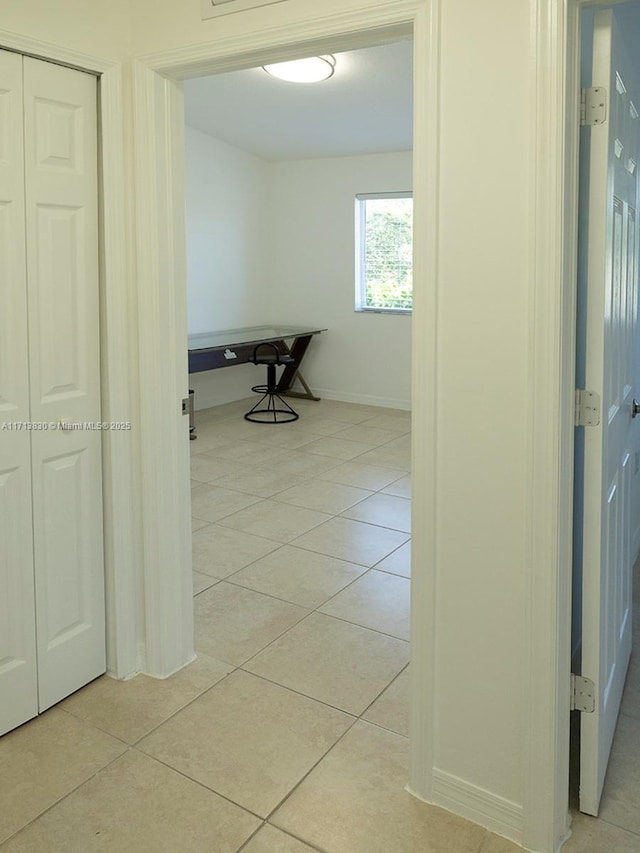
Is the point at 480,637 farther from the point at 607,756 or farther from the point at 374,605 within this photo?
the point at 374,605

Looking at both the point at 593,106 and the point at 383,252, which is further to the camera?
the point at 383,252

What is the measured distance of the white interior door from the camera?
5.57 feet

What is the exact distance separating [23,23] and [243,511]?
2.77 meters

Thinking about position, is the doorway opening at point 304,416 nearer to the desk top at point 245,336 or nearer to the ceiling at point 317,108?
the ceiling at point 317,108

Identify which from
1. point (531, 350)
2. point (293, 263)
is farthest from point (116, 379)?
point (293, 263)

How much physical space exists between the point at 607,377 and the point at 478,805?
111 centimetres

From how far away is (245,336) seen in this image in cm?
691

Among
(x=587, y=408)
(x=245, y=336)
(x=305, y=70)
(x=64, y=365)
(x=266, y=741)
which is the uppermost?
(x=305, y=70)

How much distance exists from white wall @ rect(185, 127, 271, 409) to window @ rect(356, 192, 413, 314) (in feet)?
3.52

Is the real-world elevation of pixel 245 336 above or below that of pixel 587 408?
above

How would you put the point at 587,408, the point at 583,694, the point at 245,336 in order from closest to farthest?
the point at 587,408 → the point at 583,694 → the point at 245,336

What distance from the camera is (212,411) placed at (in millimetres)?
7113

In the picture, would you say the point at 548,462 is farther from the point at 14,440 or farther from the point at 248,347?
the point at 248,347

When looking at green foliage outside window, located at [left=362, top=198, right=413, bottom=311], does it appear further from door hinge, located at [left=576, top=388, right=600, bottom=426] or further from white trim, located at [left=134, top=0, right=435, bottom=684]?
door hinge, located at [left=576, top=388, right=600, bottom=426]
